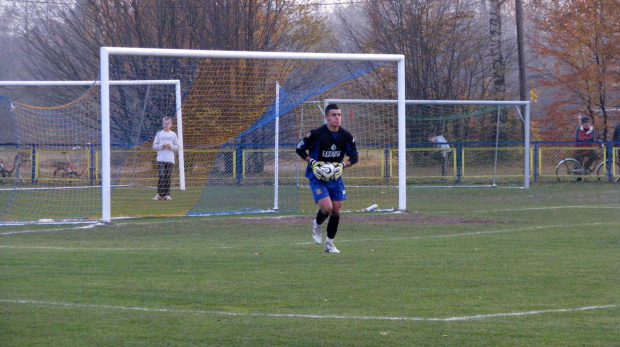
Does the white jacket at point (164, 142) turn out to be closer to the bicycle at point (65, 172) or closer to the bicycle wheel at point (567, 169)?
the bicycle at point (65, 172)

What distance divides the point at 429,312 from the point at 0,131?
37616mm

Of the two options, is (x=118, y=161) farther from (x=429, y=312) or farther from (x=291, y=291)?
(x=429, y=312)

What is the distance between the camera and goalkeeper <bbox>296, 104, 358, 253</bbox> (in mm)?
9766

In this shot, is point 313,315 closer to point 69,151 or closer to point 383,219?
point 383,219

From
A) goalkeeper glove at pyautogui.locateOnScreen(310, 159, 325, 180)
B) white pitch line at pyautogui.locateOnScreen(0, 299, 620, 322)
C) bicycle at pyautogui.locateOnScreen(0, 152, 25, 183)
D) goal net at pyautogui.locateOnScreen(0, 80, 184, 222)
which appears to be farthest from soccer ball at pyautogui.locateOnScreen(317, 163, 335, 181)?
bicycle at pyautogui.locateOnScreen(0, 152, 25, 183)

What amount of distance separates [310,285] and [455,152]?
17.7 metres

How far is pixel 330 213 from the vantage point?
9.97 meters

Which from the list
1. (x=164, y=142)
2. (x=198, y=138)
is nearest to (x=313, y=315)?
(x=164, y=142)

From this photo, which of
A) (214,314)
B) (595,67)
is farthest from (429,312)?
(595,67)

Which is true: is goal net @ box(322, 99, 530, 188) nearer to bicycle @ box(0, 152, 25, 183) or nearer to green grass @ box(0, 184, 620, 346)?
green grass @ box(0, 184, 620, 346)

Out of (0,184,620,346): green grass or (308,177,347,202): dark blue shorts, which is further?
(308,177,347,202): dark blue shorts

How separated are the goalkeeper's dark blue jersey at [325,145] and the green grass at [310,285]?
3.87 feet

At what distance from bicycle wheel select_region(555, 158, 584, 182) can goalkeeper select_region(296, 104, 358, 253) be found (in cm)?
1594

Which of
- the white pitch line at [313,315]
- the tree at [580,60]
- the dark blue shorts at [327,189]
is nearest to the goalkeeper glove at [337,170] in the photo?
the dark blue shorts at [327,189]
